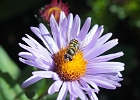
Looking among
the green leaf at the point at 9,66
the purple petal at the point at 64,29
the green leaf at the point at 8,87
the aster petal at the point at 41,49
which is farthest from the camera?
the green leaf at the point at 9,66

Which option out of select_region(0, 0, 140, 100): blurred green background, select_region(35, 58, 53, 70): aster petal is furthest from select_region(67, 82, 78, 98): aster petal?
select_region(0, 0, 140, 100): blurred green background

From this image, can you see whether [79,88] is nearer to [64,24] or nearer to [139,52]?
[64,24]

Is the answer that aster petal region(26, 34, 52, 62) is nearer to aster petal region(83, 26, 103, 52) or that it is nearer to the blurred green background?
aster petal region(83, 26, 103, 52)

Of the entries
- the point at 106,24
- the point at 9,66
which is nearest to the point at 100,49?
the point at 9,66

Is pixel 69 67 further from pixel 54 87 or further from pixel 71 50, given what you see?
pixel 54 87

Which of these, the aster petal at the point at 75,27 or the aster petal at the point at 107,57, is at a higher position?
the aster petal at the point at 75,27

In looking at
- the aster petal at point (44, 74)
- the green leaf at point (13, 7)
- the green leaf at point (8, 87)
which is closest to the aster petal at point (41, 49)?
the aster petal at point (44, 74)

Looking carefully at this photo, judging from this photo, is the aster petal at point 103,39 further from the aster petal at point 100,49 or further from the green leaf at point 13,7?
the green leaf at point 13,7
